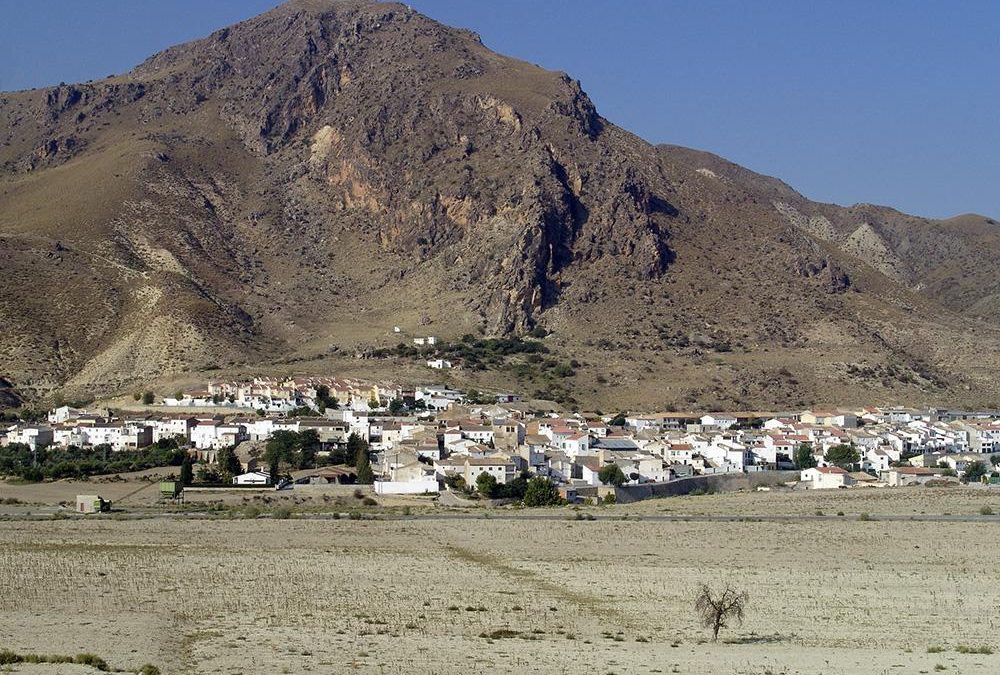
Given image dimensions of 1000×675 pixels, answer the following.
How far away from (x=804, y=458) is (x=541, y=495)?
21.7 m

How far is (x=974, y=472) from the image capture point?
82.1 m

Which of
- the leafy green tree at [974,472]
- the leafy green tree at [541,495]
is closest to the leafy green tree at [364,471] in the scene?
the leafy green tree at [541,495]

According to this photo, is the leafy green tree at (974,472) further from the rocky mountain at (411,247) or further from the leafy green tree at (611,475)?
the rocky mountain at (411,247)

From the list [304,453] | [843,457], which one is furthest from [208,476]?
[843,457]

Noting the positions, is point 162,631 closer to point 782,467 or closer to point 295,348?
point 782,467

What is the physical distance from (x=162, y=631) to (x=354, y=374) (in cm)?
7561

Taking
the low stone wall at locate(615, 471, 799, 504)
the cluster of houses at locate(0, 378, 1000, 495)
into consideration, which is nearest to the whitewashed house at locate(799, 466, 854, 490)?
the cluster of houses at locate(0, 378, 1000, 495)

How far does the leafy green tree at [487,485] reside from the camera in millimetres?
70312

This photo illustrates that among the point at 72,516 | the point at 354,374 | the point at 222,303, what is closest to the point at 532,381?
the point at 354,374

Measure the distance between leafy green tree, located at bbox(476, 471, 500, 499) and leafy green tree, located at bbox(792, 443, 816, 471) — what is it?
19341 millimetres

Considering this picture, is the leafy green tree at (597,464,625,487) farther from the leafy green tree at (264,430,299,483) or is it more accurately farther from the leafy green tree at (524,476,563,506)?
the leafy green tree at (264,430,299,483)

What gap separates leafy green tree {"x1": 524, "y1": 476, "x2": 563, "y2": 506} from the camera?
6706 centimetres

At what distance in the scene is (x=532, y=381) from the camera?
4439 inches

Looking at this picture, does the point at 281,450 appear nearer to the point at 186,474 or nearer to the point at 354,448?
the point at 354,448
